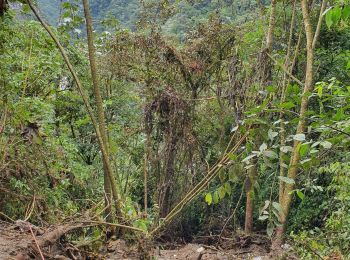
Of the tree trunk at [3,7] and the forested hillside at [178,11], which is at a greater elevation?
the forested hillside at [178,11]

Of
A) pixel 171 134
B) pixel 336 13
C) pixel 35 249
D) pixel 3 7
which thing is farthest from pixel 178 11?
pixel 336 13

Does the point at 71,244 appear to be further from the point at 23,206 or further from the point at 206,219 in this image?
the point at 206,219

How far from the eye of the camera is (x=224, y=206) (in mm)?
10148

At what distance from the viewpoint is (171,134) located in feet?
25.9

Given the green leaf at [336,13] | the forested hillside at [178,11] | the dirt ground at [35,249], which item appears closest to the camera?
the green leaf at [336,13]

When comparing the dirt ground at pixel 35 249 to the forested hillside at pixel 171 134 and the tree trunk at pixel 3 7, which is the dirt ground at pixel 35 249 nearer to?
the forested hillside at pixel 171 134

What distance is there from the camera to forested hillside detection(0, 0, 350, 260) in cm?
278

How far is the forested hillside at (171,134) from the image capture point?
2.78m

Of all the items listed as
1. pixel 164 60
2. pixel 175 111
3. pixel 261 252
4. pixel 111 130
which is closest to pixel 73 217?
pixel 261 252

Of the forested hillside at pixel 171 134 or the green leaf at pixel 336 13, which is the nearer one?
the green leaf at pixel 336 13

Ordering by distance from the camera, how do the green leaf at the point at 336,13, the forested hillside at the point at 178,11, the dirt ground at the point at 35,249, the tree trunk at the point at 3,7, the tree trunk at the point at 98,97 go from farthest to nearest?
the forested hillside at the point at 178,11 < the tree trunk at the point at 3,7 < the tree trunk at the point at 98,97 < the dirt ground at the point at 35,249 < the green leaf at the point at 336,13

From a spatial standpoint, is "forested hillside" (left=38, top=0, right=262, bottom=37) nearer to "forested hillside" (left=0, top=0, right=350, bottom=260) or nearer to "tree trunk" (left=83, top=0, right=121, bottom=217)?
"forested hillside" (left=0, top=0, right=350, bottom=260)

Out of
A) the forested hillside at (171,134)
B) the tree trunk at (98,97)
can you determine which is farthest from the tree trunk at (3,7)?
the tree trunk at (98,97)

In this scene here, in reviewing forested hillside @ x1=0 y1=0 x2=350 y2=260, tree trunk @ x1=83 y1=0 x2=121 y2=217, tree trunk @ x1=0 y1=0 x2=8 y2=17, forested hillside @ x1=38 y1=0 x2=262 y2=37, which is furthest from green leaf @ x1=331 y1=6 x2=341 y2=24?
forested hillside @ x1=38 y1=0 x2=262 y2=37
